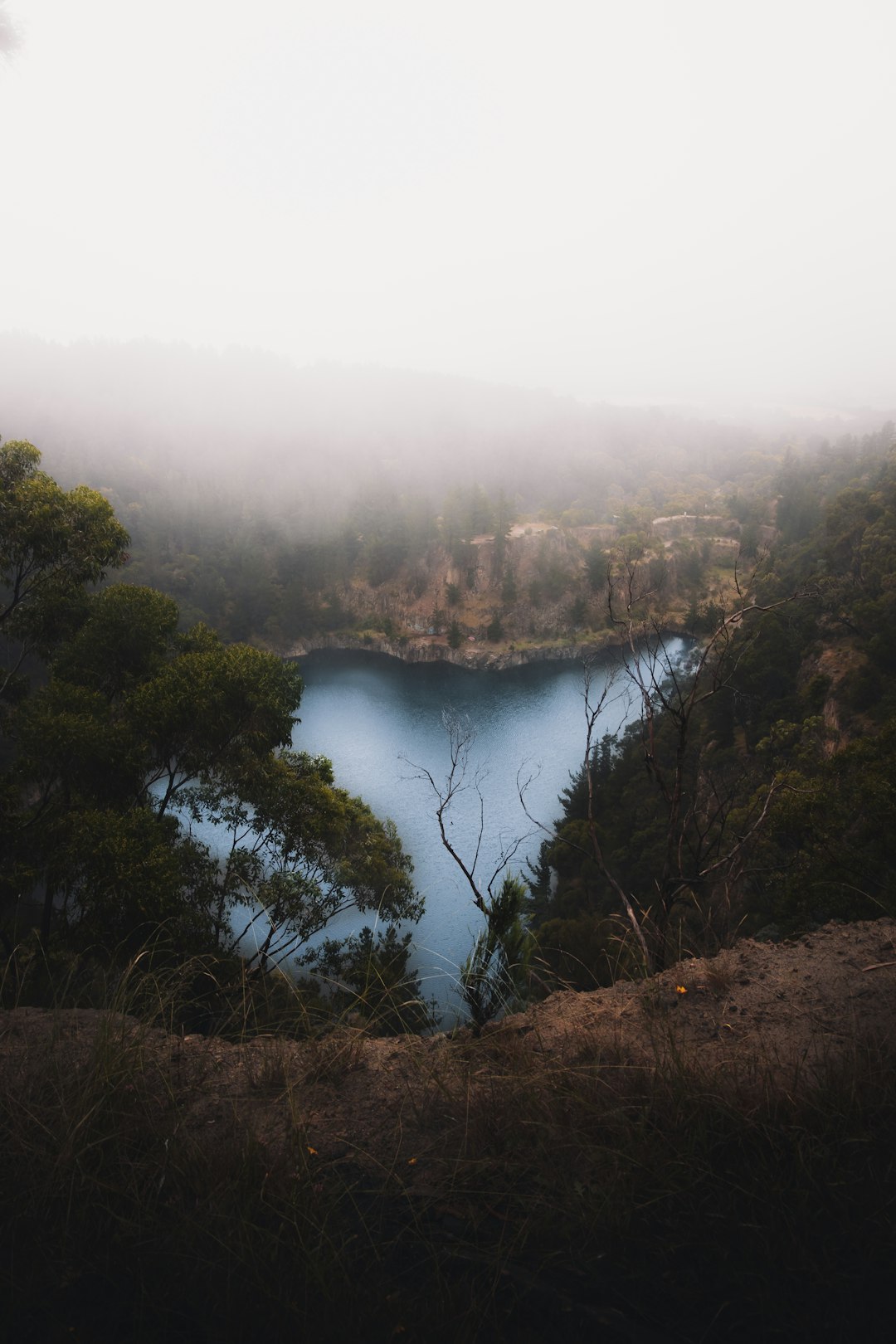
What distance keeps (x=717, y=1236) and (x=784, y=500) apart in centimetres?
7551

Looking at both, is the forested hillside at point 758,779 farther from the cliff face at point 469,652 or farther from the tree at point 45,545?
the cliff face at point 469,652

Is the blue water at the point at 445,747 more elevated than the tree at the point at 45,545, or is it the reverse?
the tree at the point at 45,545

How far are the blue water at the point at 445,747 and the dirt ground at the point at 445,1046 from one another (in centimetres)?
977

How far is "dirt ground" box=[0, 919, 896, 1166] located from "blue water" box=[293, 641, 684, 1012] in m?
9.77

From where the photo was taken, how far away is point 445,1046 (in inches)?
116

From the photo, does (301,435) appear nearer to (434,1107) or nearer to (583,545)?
(583,545)

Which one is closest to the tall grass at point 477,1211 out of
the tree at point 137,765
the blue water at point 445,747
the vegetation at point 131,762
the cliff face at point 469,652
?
the tree at point 137,765

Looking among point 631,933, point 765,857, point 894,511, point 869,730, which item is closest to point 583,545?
point 894,511

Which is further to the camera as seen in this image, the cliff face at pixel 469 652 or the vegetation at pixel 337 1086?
the cliff face at pixel 469 652

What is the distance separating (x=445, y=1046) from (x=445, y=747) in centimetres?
3082

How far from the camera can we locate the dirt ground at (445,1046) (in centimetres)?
238

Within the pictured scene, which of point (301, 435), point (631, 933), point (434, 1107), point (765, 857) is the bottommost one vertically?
point (765, 857)

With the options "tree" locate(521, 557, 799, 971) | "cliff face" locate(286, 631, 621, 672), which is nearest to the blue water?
"cliff face" locate(286, 631, 621, 672)

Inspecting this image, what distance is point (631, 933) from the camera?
4.56 m
